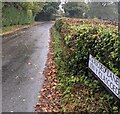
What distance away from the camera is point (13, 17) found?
119ft

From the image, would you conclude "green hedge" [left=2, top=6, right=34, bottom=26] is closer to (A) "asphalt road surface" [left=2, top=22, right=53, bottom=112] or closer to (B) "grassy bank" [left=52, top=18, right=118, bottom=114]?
(A) "asphalt road surface" [left=2, top=22, right=53, bottom=112]

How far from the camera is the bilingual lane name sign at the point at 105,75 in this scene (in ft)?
19.3

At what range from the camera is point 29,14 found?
160 feet

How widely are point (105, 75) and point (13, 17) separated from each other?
30.7 meters

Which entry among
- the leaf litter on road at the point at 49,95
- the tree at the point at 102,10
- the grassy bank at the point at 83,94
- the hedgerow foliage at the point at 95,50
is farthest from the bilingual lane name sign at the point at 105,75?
the tree at the point at 102,10

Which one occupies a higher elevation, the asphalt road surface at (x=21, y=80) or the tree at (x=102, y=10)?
the asphalt road surface at (x=21, y=80)

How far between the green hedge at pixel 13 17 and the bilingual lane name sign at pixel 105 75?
22.9 meters

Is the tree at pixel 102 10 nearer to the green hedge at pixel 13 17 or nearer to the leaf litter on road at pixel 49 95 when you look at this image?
the green hedge at pixel 13 17

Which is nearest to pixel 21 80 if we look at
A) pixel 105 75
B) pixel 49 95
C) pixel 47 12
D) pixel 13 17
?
pixel 49 95

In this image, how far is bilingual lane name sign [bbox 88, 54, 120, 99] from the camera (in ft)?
19.3

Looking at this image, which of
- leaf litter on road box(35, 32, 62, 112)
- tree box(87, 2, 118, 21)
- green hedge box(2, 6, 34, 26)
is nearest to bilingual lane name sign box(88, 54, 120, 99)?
leaf litter on road box(35, 32, 62, 112)

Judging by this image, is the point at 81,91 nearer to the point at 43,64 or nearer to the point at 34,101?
the point at 34,101

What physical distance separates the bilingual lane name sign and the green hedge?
75.1ft

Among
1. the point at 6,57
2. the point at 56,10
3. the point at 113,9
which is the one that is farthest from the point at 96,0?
the point at 6,57
